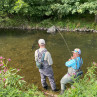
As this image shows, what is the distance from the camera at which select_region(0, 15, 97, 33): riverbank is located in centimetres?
1138

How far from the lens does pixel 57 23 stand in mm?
12539

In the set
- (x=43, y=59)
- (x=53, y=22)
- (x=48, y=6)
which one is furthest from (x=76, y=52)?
(x=53, y=22)

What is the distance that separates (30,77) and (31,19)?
34.5ft

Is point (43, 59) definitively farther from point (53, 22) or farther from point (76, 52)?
point (53, 22)

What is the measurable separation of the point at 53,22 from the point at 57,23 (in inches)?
26.3

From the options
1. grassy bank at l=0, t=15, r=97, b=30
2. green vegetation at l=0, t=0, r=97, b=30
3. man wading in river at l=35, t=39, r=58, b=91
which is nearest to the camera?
man wading in river at l=35, t=39, r=58, b=91

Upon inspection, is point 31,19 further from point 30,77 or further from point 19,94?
point 19,94

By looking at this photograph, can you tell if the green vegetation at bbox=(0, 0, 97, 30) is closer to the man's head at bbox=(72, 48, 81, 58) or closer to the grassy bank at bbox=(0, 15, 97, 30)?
the grassy bank at bbox=(0, 15, 97, 30)

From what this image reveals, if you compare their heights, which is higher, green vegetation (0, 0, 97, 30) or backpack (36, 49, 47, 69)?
green vegetation (0, 0, 97, 30)

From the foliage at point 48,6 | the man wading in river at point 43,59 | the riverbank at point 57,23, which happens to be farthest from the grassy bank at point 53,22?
the man wading in river at point 43,59

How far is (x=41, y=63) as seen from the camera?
10.3 ft

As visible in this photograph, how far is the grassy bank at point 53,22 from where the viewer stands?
1166 cm

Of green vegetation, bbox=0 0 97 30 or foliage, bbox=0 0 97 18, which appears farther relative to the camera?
green vegetation, bbox=0 0 97 30

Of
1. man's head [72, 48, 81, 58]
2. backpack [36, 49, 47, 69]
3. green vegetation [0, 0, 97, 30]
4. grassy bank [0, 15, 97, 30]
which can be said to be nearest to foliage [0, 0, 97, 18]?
green vegetation [0, 0, 97, 30]
